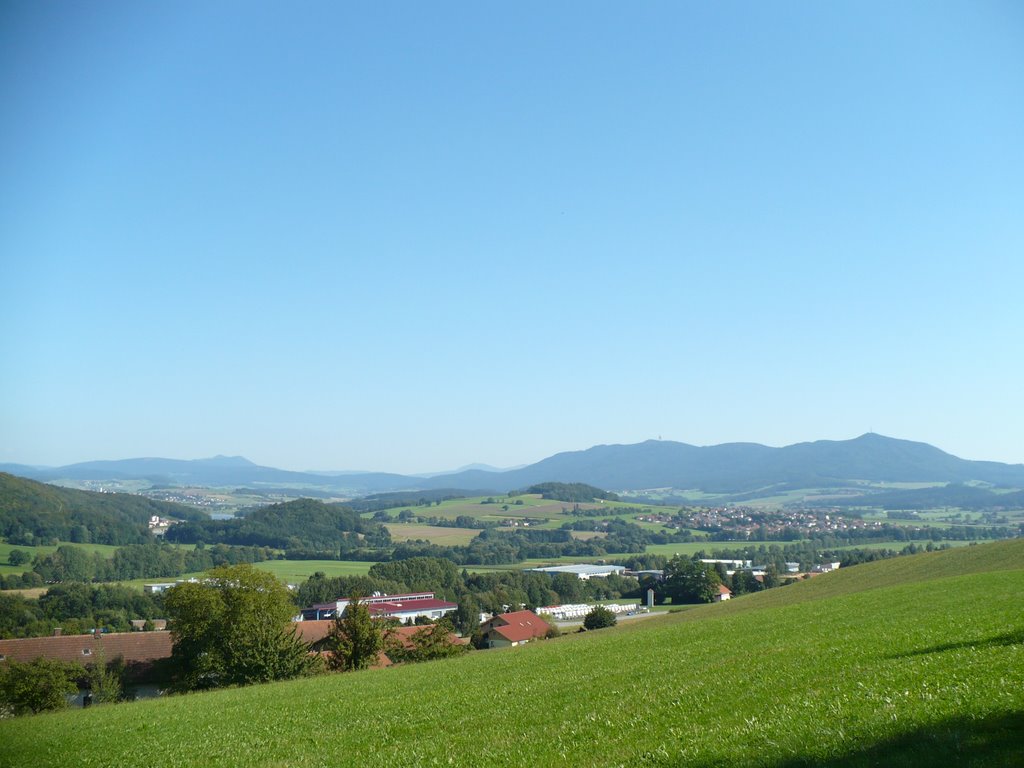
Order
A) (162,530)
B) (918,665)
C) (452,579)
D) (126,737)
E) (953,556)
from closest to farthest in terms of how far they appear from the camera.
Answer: (918,665) → (126,737) → (953,556) → (452,579) → (162,530)

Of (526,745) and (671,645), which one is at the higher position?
(526,745)

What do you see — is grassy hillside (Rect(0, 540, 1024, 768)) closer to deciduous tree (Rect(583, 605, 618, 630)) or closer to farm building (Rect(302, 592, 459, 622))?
deciduous tree (Rect(583, 605, 618, 630))

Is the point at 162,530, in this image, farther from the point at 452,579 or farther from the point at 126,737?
the point at 126,737

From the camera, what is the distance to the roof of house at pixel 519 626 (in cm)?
6725

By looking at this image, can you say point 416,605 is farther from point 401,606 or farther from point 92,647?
point 92,647

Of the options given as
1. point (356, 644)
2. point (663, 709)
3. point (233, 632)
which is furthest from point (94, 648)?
point (663, 709)

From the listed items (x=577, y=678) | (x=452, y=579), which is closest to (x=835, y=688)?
(x=577, y=678)

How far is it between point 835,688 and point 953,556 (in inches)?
1776

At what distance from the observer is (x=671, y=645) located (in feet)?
90.5

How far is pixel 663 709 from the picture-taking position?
13.9 meters

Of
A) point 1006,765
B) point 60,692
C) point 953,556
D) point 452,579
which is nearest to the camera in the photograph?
point 1006,765

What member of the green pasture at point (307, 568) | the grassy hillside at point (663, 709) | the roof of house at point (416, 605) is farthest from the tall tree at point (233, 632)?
the green pasture at point (307, 568)

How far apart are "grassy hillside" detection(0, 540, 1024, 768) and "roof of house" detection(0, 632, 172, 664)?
22834 millimetres

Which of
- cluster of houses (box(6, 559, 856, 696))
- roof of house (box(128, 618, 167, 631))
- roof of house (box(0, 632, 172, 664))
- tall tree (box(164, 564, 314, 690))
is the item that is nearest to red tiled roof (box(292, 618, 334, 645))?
cluster of houses (box(6, 559, 856, 696))
